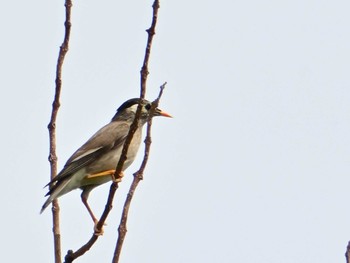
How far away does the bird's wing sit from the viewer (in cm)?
779

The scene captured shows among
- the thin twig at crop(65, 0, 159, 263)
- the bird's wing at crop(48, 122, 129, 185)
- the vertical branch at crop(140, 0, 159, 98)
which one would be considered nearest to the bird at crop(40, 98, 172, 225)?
the bird's wing at crop(48, 122, 129, 185)

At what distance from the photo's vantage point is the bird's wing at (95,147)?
25.6 feet

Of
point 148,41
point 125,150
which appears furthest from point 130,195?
point 148,41

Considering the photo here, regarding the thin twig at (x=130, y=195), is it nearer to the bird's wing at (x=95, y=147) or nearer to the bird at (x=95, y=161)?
the bird at (x=95, y=161)

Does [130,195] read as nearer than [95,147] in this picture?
Yes

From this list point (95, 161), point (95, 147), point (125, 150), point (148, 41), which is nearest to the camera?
point (148, 41)

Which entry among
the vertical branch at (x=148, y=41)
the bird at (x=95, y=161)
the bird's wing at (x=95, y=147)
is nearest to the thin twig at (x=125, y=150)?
the vertical branch at (x=148, y=41)

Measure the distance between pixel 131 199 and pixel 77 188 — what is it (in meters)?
3.55

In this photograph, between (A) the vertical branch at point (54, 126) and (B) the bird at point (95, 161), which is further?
(B) the bird at point (95, 161)

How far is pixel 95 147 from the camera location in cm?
824

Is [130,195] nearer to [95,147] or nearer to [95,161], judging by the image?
[95,161]

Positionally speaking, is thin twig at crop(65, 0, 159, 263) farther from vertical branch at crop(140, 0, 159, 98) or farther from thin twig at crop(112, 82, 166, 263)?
thin twig at crop(112, 82, 166, 263)

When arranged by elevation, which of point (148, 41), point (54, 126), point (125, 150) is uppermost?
point (148, 41)

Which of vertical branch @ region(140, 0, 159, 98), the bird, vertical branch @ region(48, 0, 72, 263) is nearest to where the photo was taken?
vertical branch @ region(140, 0, 159, 98)
